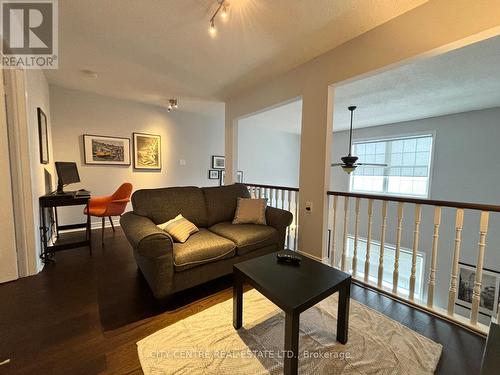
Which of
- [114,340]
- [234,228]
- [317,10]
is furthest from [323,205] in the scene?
[114,340]

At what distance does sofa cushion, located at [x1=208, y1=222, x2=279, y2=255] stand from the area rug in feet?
1.98

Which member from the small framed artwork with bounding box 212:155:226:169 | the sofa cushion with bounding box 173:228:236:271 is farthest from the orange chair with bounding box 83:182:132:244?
the small framed artwork with bounding box 212:155:226:169


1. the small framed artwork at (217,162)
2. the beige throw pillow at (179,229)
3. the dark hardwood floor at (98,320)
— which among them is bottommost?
the dark hardwood floor at (98,320)

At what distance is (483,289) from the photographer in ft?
12.5

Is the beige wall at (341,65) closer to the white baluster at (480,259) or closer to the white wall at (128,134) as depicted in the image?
the white baluster at (480,259)

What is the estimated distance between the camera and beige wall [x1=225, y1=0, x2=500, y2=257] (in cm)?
153

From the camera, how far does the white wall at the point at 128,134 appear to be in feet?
11.7

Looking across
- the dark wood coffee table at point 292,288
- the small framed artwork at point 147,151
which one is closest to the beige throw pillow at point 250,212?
the dark wood coffee table at point 292,288

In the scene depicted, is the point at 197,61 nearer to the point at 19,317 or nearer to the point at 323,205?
the point at 323,205

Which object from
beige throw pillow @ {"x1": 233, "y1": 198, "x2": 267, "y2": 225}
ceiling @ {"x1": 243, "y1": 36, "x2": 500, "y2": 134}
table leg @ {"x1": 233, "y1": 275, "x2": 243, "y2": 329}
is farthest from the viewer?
beige throw pillow @ {"x1": 233, "y1": 198, "x2": 267, "y2": 225}

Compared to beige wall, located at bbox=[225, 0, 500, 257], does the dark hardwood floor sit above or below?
below

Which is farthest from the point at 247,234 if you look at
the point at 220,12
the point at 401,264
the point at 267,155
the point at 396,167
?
the point at 396,167

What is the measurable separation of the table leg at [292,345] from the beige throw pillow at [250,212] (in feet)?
4.95

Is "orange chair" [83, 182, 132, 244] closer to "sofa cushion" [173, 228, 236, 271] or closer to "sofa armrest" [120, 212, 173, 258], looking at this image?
"sofa armrest" [120, 212, 173, 258]
